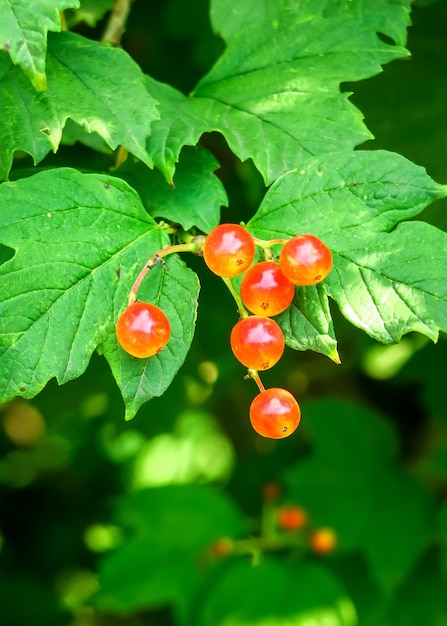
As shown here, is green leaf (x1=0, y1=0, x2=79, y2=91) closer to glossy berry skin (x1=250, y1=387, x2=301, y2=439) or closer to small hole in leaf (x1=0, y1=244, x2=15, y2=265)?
small hole in leaf (x1=0, y1=244, x2=15, y2=265)

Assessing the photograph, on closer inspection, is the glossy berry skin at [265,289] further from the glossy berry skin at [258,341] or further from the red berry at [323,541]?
the red berry at [323,541]

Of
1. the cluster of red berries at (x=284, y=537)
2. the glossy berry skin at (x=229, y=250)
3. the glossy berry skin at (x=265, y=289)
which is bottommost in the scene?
the cluster of red berries at (x=284, y=537)

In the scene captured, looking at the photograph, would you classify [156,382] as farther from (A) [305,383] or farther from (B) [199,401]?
(A) [305,383]

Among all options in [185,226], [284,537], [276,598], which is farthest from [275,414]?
[284,537]

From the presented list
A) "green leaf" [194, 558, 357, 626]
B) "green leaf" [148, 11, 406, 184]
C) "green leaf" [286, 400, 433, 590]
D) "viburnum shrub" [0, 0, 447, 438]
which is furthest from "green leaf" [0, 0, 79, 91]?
"green leaf" [286, 400, 433, 590]

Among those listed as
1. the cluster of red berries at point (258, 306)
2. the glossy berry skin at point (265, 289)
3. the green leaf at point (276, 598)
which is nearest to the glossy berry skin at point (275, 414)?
the cluster of red berries at point (258, 306)
